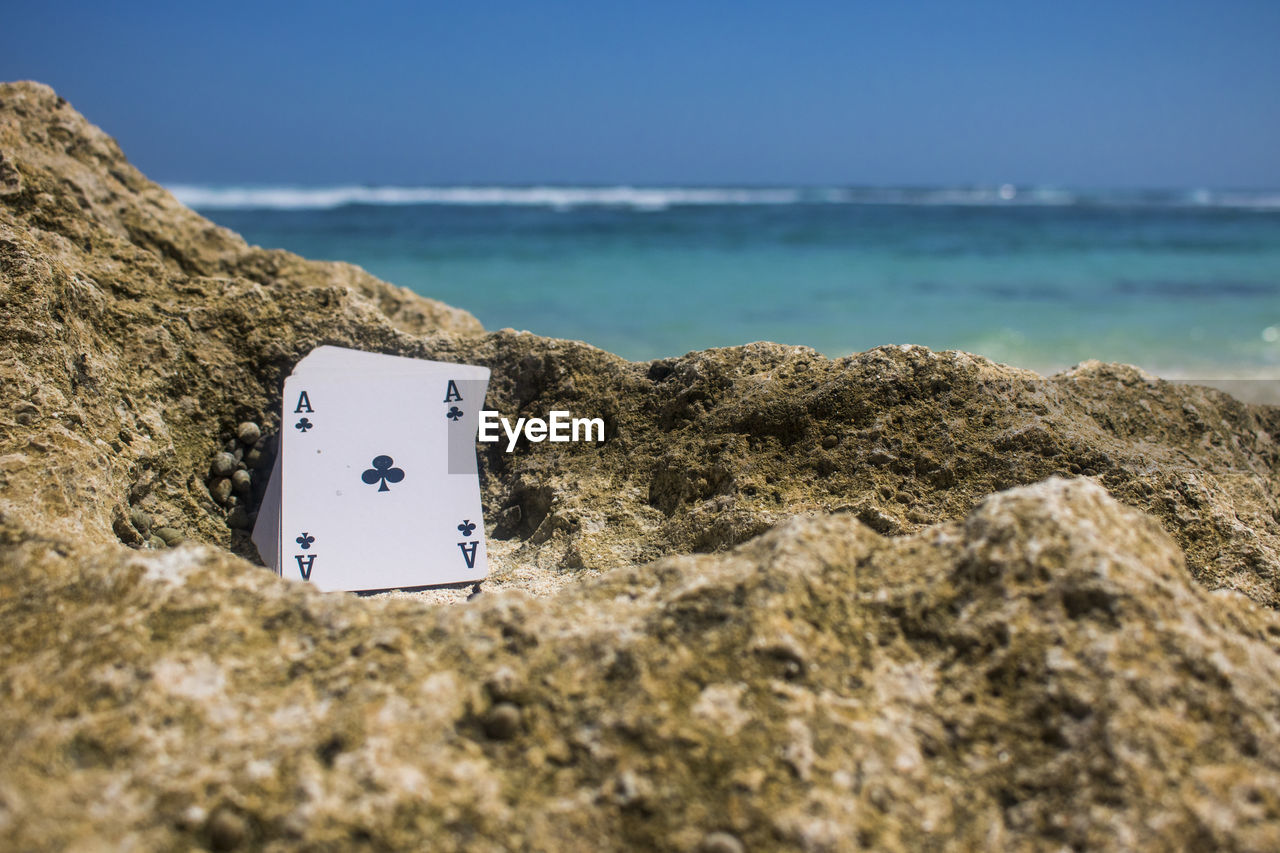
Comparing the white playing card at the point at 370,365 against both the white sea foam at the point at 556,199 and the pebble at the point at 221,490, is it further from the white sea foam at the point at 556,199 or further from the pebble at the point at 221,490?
the white sea foam at the point at 556,199

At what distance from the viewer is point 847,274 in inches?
605

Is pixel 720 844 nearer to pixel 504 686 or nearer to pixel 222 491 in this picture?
pixel 504 686

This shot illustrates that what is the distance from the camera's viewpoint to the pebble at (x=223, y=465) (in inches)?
132

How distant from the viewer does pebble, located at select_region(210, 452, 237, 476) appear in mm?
3352

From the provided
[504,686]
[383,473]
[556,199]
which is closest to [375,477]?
[383,473]

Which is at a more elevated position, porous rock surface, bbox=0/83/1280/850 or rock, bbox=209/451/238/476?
rock, bbox=209/451/238/476

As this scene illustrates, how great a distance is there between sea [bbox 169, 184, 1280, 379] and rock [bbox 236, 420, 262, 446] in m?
6.06

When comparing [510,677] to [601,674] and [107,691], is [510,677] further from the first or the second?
[107,691]

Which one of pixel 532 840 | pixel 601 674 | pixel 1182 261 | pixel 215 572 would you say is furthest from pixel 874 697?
pixel 1182 261

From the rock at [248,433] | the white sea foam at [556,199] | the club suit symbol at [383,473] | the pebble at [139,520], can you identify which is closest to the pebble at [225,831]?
the pebble at [139,520]

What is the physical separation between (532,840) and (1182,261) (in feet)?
64.2

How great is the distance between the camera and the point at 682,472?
3.07 metres

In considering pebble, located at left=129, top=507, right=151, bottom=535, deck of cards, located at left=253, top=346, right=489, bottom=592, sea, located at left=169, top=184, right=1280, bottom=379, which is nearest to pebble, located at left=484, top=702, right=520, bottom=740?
deck of cards, located at left=253, top=346, right=489, bottom=592

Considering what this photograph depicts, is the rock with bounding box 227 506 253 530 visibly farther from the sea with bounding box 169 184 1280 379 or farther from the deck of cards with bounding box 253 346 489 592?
the sea with bounding box 169 184 1280 379
